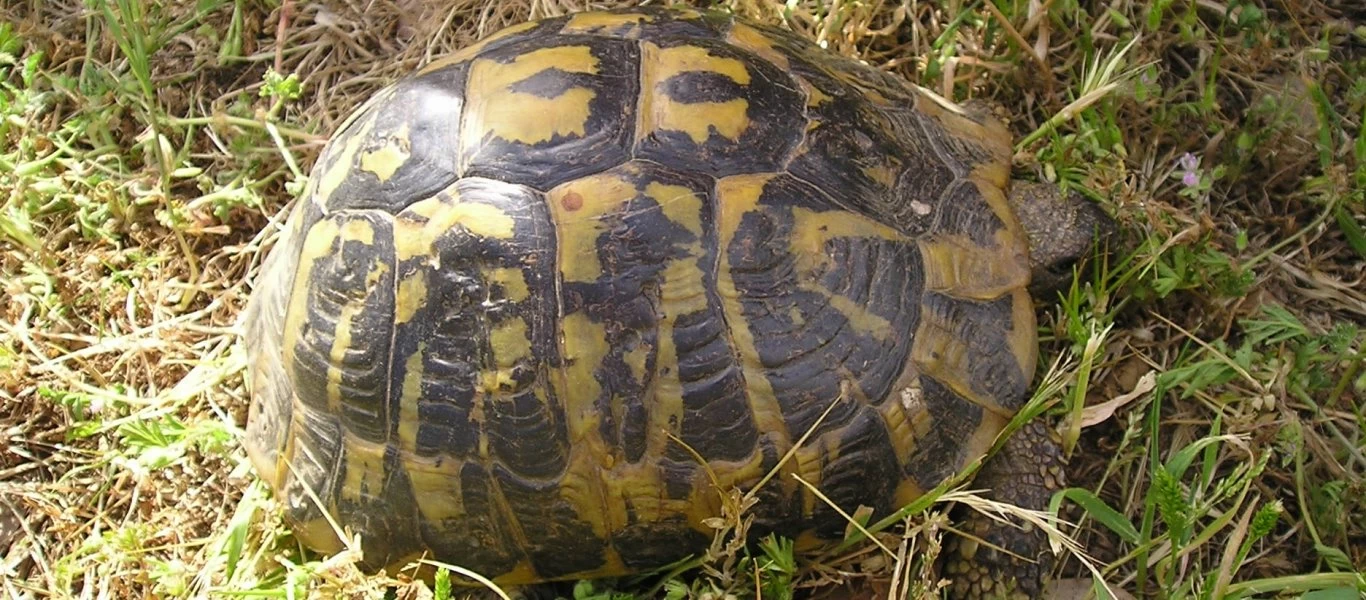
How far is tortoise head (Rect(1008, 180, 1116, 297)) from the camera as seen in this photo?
8.57 feet

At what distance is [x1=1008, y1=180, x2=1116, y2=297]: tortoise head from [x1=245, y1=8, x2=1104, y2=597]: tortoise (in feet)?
0.38

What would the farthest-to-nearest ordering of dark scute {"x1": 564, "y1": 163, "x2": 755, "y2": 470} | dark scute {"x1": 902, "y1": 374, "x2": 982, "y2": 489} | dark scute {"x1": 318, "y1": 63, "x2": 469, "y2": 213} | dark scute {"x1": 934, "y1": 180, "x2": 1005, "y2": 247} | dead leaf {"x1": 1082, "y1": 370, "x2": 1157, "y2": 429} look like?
Answer: dead leaf {"x1": 1082, "y1": 370, "x2": 1157, "y2": 429} < dark scute {"x1": 934, "y1": 180, "x2": 1005, "y2": 247} < dark scute {"x1": 902, "y1": 374, "x2": 982, "y2": 489} < dark scute {"x1": 318, "y1": 63, "x2": 469, "y2": 213} < dark scute {"x1": 564, "y1": 163, "x2": 755, "y2": 470}

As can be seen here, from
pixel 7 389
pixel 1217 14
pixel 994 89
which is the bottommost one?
pixel 7 389

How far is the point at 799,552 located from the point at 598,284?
86cm

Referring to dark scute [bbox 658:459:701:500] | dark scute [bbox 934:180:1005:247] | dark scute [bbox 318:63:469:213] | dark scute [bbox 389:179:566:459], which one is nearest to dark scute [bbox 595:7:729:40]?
dark scute [bbox 318:63:469:213]

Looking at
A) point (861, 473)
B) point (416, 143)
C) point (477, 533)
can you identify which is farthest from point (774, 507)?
point (416, 143)

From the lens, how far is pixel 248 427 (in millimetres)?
2693

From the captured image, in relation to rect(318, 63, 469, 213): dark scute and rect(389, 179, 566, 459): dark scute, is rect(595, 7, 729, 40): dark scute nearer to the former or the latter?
rect(318, 63, 469, 213): dark scute

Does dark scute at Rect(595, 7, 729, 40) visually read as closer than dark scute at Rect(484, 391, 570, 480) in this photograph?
No

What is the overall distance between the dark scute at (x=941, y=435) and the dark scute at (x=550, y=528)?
75 centimetres

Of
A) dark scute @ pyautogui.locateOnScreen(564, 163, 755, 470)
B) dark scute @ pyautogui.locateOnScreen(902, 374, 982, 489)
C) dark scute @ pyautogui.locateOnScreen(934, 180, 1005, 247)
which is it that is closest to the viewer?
dark scute @ pyautogui.locateOnScreen(564, 163, 755, 470)

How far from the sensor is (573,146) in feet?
7.09

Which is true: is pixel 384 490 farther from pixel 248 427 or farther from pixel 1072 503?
pixel 1072 503

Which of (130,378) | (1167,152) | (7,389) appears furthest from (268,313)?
(1167,152)
